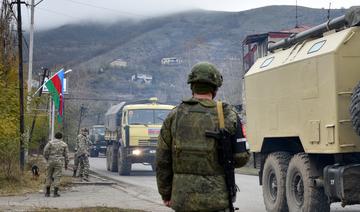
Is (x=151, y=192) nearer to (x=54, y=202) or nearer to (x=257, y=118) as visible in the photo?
(x=54, y=202)

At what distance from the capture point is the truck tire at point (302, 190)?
362 inches

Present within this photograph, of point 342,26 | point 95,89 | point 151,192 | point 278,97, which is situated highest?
point 95,89

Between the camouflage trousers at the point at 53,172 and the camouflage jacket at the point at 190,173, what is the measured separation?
34.5 ft

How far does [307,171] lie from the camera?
9.39m

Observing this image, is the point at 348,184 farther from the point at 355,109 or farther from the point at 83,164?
the point at 83,164

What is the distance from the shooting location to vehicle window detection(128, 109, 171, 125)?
75.7 ft

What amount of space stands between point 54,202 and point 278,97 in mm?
5678

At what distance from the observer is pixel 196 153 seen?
4.84m

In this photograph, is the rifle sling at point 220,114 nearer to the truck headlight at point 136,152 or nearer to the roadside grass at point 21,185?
the roadside grass at point 21,185

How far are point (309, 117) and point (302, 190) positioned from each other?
1257mm

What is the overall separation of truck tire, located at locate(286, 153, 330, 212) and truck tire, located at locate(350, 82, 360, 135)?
4.99 ft

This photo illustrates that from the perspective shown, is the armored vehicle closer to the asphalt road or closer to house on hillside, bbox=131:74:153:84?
the asphalt road

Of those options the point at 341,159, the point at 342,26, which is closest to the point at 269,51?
the point at 342,26

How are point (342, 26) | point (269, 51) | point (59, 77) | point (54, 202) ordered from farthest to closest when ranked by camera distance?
point (59, 77) → point (54, 202) → point (269, 51) → point (342, 26)
